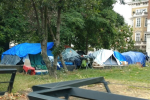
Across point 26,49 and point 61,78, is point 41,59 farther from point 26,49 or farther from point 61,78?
point 61,78

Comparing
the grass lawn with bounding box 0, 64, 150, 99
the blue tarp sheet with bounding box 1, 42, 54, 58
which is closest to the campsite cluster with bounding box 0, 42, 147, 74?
the blue tarp sheet with bounding box 1, 42, 54, 58

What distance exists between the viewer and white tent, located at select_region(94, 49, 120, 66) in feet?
57.5

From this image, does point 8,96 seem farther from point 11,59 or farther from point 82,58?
point 82,58

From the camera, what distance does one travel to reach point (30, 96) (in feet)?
6.86

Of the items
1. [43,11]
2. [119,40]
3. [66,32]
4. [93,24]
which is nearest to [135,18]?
[119,40]

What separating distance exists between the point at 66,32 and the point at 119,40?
19.0 metres

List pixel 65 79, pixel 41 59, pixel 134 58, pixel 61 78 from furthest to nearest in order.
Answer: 1. pixel 134 58
2. pixel 41 59
3. pixel 61 78
4. pixel 65 79

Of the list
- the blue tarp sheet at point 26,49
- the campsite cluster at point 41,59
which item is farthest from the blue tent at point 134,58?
the blue tarp sheet at point 26,49

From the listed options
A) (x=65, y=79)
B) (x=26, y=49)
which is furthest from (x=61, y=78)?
(x=26, y=49)

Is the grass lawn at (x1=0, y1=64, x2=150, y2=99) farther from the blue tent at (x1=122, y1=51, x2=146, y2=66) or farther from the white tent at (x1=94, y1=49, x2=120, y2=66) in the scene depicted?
the blue tent at (x1=122, y1=51, x2=146, y2=66)

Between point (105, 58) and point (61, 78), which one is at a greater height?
point (105, 58)

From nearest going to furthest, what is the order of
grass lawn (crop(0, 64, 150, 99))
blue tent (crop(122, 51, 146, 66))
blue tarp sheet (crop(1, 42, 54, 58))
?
1. grass lawn (crop(0, 64, 150, 99))
2. blue tarp sheet (crop(1, 42, 54, 58))
3. blue tent (crop(122, 51, 146, 66))

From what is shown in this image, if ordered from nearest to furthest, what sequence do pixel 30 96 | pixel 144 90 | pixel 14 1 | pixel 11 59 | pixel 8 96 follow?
pixel 30 96 < pixel 8 96 < pixel 144 90 < pixel 14 1 < pixel 11 59

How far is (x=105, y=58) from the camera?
1761 cm
